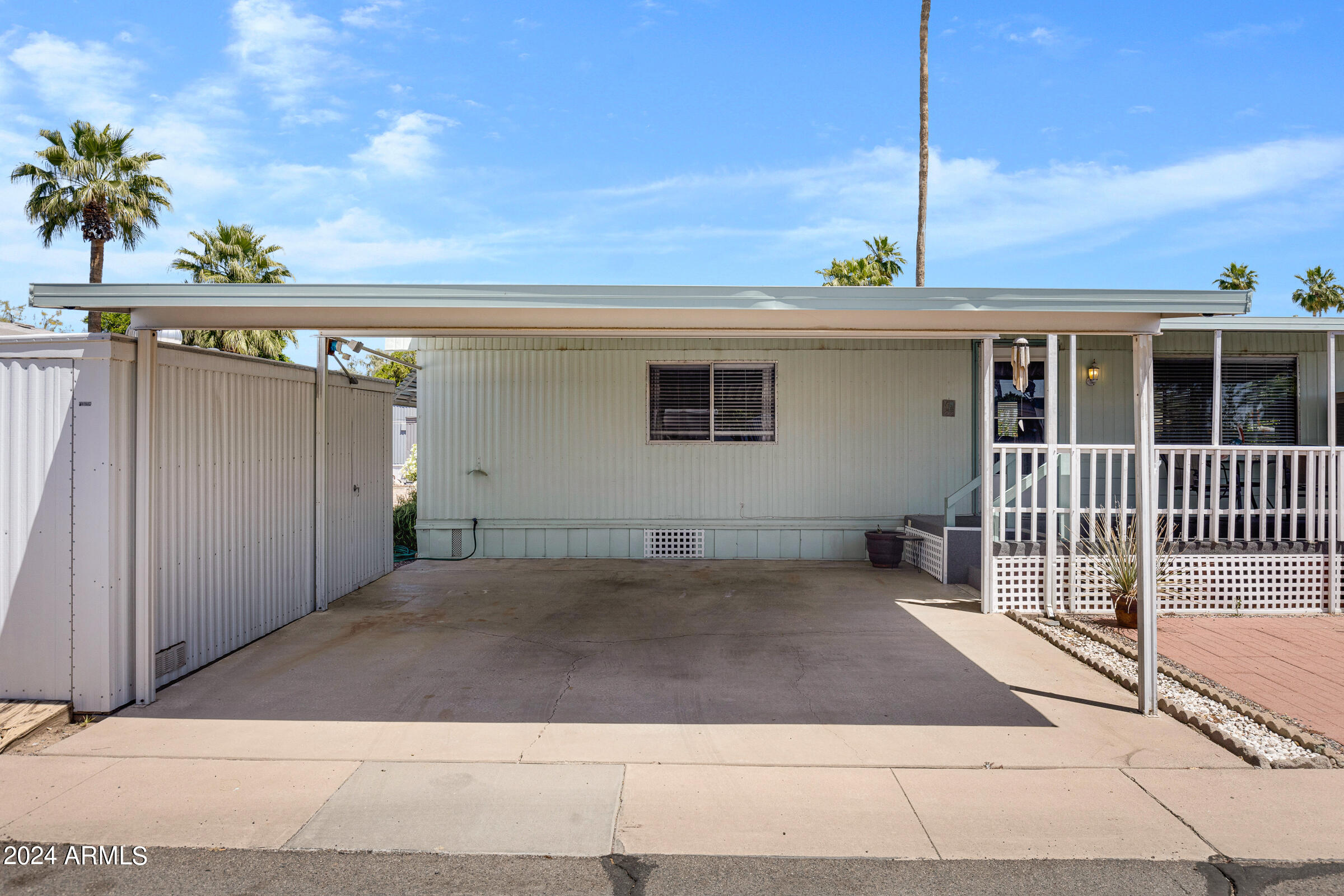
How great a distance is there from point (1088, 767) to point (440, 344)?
8.18 m

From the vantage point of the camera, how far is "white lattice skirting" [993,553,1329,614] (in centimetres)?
671

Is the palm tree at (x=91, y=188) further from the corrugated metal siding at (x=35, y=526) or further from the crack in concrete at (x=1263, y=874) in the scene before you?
the crack in concrete at (x=1263, y=874)

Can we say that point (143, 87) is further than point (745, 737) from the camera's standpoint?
Yes

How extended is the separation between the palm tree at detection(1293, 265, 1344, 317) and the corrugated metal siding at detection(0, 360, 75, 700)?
116ft

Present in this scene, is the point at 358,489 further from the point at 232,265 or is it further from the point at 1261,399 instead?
the point at 232,265

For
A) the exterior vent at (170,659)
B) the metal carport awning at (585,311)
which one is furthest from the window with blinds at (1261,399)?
the exterior vent at (170,659)

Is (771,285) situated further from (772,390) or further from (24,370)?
(772,390)

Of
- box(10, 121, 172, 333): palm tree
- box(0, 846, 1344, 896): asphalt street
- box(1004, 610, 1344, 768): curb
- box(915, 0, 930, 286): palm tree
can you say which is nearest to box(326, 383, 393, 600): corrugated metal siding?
box(0, 846, 1344, 896): asphalt street

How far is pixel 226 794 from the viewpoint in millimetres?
3230

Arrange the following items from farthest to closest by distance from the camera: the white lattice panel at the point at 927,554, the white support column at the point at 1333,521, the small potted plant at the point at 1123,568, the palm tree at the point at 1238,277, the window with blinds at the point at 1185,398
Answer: the palm tree at the point at 1238,277 < the window with blinds at the point at 1185,398 < the white lattice panel at the point at 927,554 < the white support column at the point at 1333,521 < the small potted plant at the point at 1123,568

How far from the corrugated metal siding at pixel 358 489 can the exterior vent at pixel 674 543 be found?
9.96 feet

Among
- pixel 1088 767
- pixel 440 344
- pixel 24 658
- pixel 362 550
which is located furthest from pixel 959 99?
pixel 24 658

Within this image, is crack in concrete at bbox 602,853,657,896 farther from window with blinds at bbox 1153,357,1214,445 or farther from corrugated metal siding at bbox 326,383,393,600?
window with blinds at bbox 1153,357,1214,445

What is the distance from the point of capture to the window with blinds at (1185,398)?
919cm
